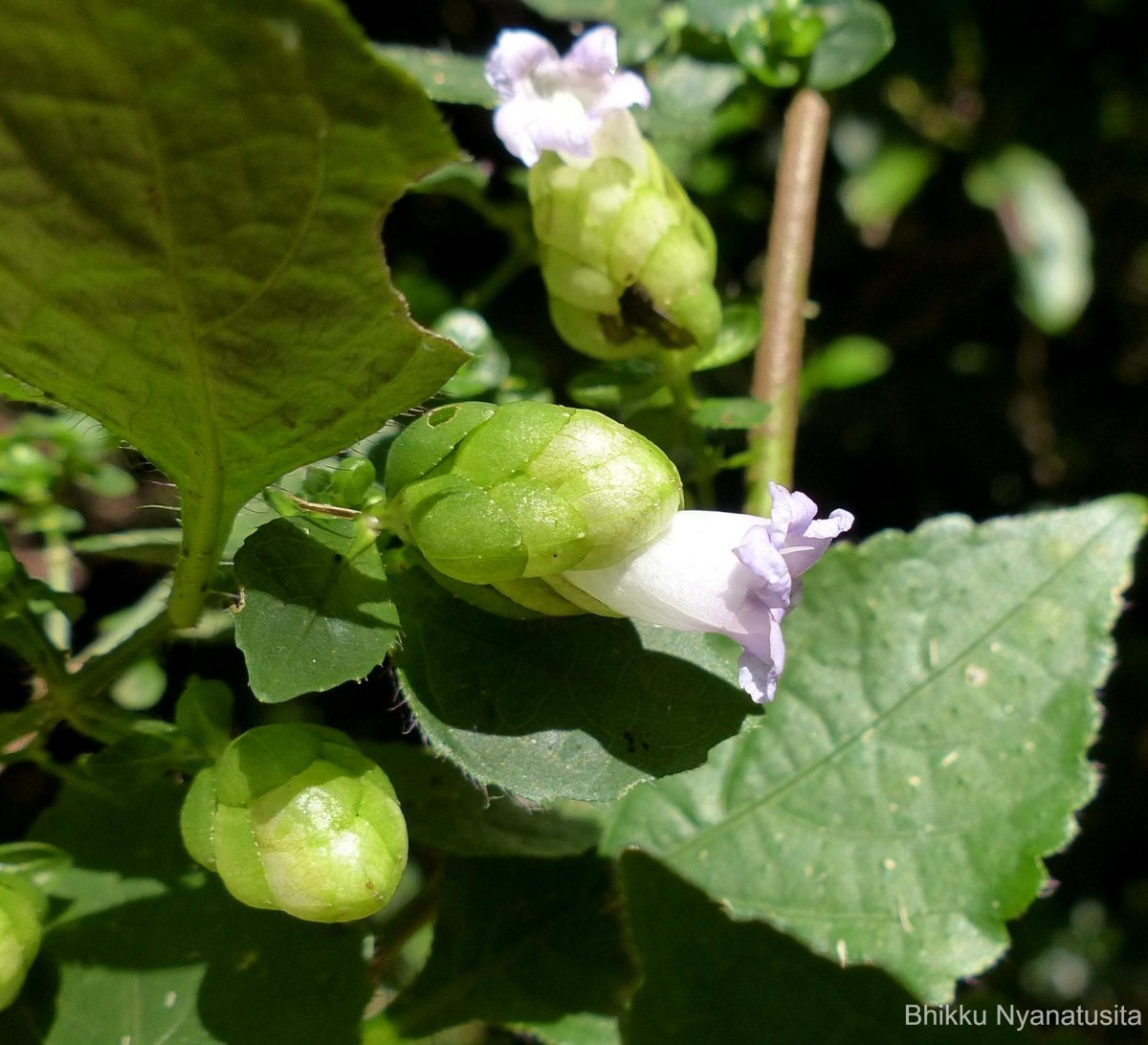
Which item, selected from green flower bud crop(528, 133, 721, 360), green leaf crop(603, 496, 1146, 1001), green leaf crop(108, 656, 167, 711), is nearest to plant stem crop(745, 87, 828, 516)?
green leaf crop(603, 496, 1146, 1001)

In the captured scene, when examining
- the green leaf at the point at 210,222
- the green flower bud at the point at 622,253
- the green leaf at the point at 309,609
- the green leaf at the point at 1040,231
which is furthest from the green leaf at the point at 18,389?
the green leaf at the point at 1040,231

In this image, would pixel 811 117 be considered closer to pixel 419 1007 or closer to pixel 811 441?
pixel 811 441

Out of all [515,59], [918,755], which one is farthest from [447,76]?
[918,755]

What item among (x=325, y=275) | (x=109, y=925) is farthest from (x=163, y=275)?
(x=109, y=925)

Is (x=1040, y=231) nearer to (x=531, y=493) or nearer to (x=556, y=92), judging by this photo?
(x=556, y=92)

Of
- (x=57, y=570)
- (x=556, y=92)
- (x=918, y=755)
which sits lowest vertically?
(x=918, y=755)
